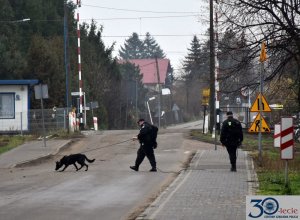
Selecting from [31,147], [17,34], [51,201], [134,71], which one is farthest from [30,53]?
[134,71]

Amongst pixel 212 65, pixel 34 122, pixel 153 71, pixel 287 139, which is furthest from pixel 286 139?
pixel 153 71

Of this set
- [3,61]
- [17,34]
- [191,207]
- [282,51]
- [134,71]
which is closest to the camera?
[191,207]

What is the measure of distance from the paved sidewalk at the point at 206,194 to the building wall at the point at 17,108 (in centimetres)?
1695

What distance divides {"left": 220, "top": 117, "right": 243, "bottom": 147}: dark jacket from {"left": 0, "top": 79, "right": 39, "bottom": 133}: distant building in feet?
63.4

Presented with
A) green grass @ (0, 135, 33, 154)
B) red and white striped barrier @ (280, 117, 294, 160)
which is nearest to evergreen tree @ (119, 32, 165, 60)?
green grass @ (0, 135, 33, 154)

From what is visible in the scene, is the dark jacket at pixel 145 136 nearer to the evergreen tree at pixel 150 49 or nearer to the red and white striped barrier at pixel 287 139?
the red and white striped barrier at pixel 287 139

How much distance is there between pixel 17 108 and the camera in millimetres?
38219

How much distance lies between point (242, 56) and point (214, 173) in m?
6.97

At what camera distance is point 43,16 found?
6138cm

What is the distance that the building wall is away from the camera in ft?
124

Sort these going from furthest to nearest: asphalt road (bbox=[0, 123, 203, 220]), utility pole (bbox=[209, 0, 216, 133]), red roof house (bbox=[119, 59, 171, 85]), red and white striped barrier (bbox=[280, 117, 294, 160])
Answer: red roof house (bbox=[119, 59, 171, 85]), utility pole (bbox=[209, 0, 216, 133]), red and white striped barrier (bbox=[280, 117, 294, 160]), asphalt road (bbox=[0, 123, 203, 220])

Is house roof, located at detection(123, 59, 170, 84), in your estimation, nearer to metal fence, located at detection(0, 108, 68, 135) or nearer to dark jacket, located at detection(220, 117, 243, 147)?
metal fence, located at detection(0, 108, 68, 135)

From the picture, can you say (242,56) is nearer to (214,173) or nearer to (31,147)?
(214,173)

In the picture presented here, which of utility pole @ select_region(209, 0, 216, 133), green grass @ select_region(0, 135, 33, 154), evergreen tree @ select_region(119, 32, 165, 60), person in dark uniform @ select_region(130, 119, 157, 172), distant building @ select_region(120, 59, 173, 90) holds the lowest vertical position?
green grass @ select_region(0, 135, 33, 154)
